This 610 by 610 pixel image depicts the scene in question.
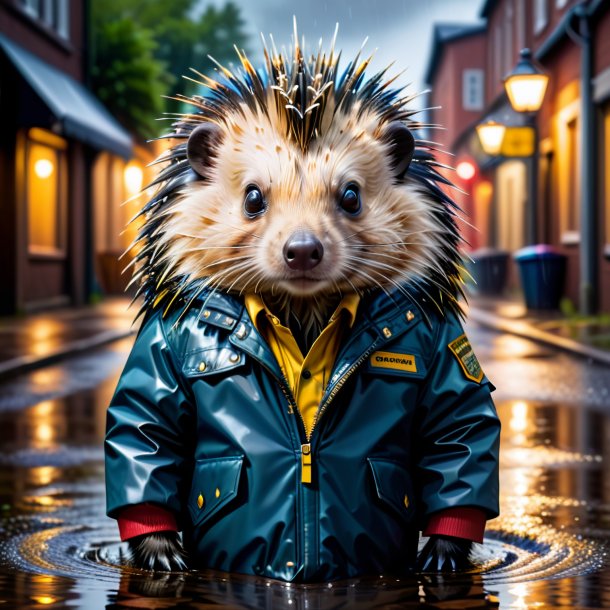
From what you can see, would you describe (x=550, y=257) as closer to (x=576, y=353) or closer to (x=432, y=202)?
(x=576, y=353)

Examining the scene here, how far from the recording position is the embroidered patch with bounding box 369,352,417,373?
319cm

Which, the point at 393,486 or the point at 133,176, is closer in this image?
the point at 393,486

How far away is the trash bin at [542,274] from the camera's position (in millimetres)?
19438

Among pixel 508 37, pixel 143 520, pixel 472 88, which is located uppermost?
pixel 472 88

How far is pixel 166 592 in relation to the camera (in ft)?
10.4

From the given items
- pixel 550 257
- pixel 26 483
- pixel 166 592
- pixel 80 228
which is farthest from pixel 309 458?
pixel 80 228

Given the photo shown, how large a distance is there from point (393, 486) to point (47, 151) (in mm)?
20748

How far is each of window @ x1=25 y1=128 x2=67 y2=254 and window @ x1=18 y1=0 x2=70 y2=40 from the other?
1947 mm

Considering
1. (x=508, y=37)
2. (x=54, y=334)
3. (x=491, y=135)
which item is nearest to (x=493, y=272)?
(x=508, y=37)

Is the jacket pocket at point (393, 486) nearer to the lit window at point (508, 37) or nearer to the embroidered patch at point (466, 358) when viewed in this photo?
the embroidered patch at point (466, 358)

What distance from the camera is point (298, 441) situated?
314cm

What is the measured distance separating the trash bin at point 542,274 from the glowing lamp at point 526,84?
348 centimetres

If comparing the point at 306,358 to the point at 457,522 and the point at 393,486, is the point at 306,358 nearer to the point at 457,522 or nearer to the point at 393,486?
the point at 393,486

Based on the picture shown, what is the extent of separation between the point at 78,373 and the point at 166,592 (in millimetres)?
9212
